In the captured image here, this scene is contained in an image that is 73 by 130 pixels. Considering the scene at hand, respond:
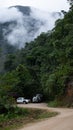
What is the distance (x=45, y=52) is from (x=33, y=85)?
11010 millimetres

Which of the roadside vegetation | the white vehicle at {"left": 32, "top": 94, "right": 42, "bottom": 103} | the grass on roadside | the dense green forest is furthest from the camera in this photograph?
the white vehicle at {"left": 32, "top": 94, "right": 42, "bottom": 103}

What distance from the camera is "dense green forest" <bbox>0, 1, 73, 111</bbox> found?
36441mm

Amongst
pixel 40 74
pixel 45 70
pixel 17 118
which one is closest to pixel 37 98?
pixel 45 70

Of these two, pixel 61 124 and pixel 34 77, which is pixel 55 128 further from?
pixel 34 77

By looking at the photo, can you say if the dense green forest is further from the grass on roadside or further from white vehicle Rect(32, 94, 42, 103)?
the grass on roadside

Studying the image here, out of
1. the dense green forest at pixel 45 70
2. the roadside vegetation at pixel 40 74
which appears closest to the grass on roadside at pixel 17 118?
the roadside vegetation at pixel 40 74

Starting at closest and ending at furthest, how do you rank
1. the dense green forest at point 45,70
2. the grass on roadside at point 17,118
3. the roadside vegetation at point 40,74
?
the grass on roadside at point 17,118 < the roadside vegetation at point 40,74 < the dense green forest at point 45,70

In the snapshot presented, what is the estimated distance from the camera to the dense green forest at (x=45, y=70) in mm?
36441

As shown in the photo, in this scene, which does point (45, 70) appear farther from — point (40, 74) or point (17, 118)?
point (17, 118)

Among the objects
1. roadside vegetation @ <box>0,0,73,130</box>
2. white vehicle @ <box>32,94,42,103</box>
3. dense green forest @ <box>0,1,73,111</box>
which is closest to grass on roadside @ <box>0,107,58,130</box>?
roadside vegetation @ <box>0,0,73,130</box>

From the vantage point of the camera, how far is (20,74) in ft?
204

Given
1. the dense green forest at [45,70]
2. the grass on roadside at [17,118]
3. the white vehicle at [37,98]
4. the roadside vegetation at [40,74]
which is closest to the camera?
the grass on roadside at [17,118]

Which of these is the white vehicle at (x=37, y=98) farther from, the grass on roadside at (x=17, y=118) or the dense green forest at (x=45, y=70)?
the grass on roadside at (x=17, y=118)

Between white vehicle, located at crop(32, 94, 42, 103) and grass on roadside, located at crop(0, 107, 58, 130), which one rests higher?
grass on roadside, located at crop(0, 107, 58, 130)
